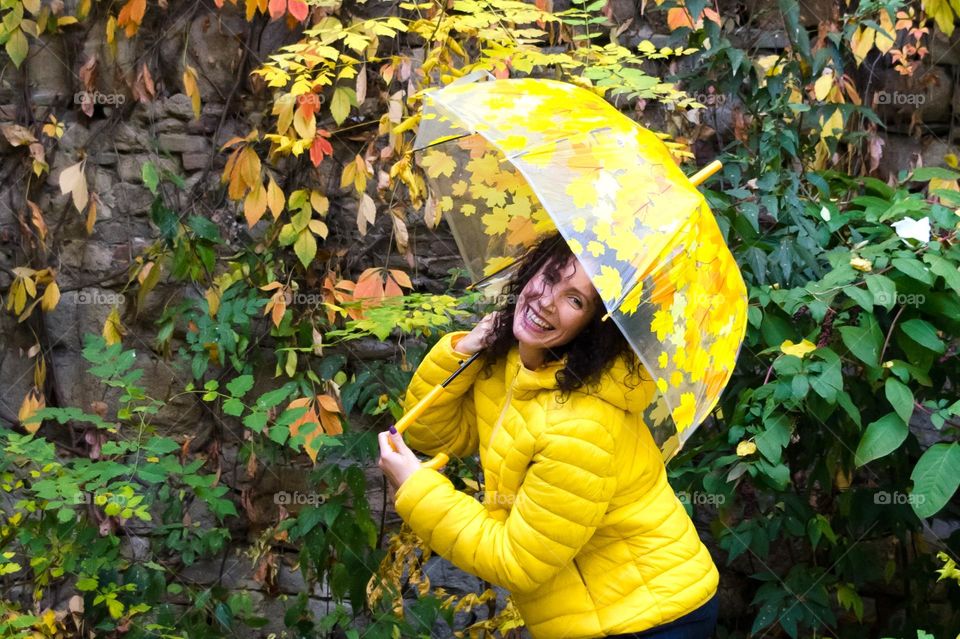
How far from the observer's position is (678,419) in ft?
5.48

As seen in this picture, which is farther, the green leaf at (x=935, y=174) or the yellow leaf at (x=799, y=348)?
the green leaf at (x=935, y=174)

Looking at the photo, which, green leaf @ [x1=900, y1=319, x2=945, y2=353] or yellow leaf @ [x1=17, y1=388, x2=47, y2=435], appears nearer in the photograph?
green leaf @ [x1=900, y1=319, x2=945, y2=353]

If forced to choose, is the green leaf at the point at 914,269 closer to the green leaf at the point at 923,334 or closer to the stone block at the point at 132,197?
the green leaf at the point at 923,334

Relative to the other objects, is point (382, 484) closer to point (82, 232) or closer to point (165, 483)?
point (165, 483)

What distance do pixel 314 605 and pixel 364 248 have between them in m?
1.18

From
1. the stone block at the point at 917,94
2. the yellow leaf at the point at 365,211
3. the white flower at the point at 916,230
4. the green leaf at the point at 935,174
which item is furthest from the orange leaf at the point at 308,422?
the stone block at the point at 917,94

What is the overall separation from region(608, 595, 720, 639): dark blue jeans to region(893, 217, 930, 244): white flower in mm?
966

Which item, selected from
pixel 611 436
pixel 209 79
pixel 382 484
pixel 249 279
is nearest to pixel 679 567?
pixel 611 436

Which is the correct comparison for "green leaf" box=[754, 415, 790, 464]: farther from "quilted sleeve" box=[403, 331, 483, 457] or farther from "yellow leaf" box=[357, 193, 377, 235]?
"yellow leaf" box=[357, 193, 377, 235]

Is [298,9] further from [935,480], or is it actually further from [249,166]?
[935,480]

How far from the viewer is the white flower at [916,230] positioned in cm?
229

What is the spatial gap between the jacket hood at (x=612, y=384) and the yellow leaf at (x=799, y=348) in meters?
0.59

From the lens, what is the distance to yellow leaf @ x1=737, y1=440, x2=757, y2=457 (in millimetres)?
2279

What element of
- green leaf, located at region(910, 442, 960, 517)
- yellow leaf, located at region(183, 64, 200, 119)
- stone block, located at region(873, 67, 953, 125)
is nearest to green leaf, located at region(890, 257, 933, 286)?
green leaf, located at region(910, 442, 960, 517)
